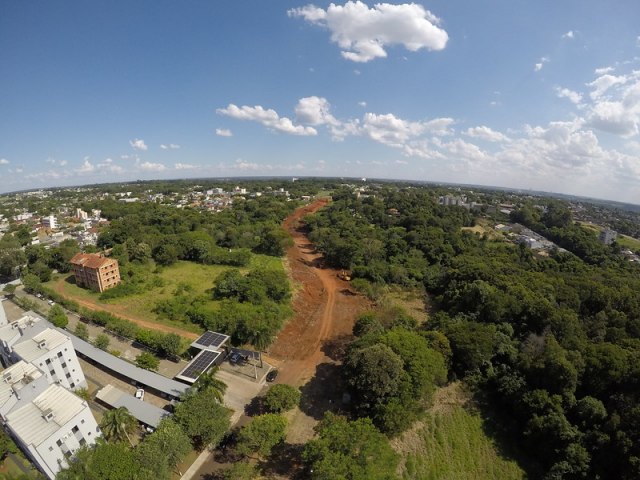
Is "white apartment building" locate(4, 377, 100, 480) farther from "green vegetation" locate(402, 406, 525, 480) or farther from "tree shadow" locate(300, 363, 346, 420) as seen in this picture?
"green vegetation" locate(402, 406, 525, 480)

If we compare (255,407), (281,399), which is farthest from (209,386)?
(281,399)

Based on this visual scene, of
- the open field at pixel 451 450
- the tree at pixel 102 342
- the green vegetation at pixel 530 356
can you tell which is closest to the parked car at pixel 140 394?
the tree at pixel 102 342

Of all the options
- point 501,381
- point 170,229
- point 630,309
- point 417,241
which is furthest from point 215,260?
point 630,309

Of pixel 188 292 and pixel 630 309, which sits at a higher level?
pixel 630 309

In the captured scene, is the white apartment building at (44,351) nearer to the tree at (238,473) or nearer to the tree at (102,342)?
the tree at (102,342)

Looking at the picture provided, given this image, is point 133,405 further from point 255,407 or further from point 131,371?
point 255,407

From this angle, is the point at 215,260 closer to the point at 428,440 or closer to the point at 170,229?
the point at 170,229

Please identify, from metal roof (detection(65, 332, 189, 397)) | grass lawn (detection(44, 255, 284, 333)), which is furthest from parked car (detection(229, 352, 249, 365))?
grass lawn (detection(44, 255, 284, 333))
